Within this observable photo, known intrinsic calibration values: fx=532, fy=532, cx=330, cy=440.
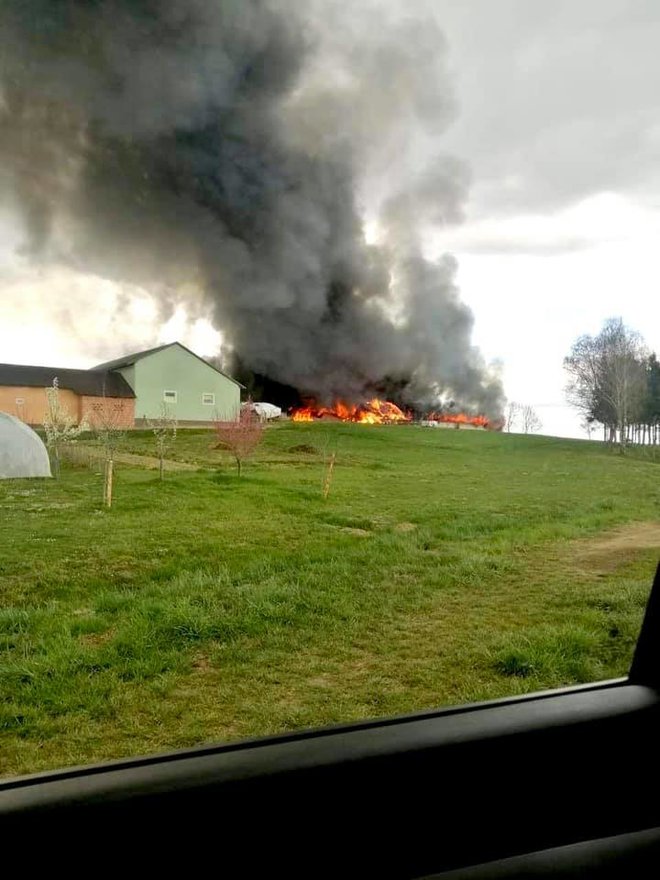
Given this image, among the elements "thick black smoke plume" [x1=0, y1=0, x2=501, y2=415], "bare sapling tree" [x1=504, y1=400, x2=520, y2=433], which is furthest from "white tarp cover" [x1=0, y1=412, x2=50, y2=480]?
"bare sapling tree" [x1=504, y1=400, x2=520, y2=433]

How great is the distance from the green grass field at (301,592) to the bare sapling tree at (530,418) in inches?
7.0

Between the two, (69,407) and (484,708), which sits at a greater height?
(69,407)

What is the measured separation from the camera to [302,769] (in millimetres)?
760

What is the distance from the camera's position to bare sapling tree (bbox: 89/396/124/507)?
6.06 feet

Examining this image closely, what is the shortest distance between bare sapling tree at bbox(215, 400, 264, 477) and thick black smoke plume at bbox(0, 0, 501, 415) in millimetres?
508

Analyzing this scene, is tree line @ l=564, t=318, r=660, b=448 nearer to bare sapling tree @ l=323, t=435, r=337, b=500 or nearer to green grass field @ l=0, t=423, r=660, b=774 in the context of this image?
green grass field @ l=0, t=423, r=660, b=774

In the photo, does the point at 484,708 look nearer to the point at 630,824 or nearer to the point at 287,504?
the point at 630,824

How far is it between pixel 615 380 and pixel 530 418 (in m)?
0.29

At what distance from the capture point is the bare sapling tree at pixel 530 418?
71.2 inches

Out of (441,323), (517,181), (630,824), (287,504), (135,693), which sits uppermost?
(517,181)

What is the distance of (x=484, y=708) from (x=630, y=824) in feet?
1.23

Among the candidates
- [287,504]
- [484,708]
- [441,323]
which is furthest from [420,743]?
[441,323]

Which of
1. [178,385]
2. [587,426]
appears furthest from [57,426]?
[587,426]

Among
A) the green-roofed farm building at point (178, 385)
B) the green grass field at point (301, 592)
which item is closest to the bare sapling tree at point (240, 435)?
the green-roofed farm building at point (178, 385)
